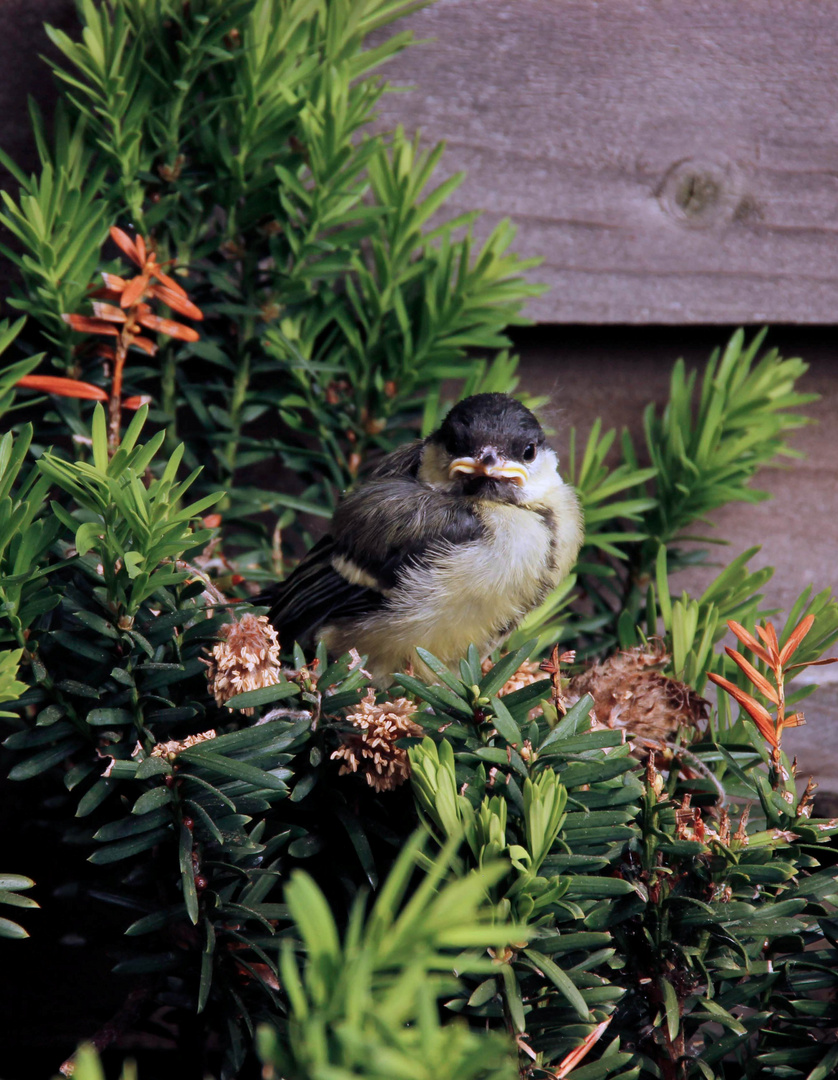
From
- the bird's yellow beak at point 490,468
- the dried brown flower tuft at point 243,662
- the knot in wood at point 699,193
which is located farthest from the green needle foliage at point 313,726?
the knot in wood at point 699,193

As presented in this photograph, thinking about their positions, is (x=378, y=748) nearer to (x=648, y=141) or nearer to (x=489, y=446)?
(x=489, y=446)

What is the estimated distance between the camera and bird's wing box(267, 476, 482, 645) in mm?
1102

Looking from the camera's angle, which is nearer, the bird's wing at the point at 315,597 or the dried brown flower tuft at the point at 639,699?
the dried brown flower tuft at the point at 639,699

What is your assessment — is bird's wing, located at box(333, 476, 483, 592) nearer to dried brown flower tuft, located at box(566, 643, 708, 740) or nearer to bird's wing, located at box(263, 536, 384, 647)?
bird's wing, located at box(263, 536, 384, 647)

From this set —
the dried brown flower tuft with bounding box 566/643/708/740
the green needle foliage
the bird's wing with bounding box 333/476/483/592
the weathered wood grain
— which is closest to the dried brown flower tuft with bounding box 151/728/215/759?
the green needle foliage

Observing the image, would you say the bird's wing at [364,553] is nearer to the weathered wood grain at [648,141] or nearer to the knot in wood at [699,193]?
the weathered wood grain at [648,141]

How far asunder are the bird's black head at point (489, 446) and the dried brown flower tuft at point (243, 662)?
0.52 metres

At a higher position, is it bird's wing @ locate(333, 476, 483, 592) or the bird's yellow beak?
the bird's yellow beak

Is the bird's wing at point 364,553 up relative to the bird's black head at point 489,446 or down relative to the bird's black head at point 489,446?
down

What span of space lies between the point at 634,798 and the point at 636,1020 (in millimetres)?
164

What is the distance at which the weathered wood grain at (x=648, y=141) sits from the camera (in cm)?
116

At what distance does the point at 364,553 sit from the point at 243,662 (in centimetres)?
52

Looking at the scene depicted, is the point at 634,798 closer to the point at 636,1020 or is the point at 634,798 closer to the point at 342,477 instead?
the point at 636,1020

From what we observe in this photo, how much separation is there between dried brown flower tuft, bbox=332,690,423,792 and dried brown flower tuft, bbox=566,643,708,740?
0.52 feet
